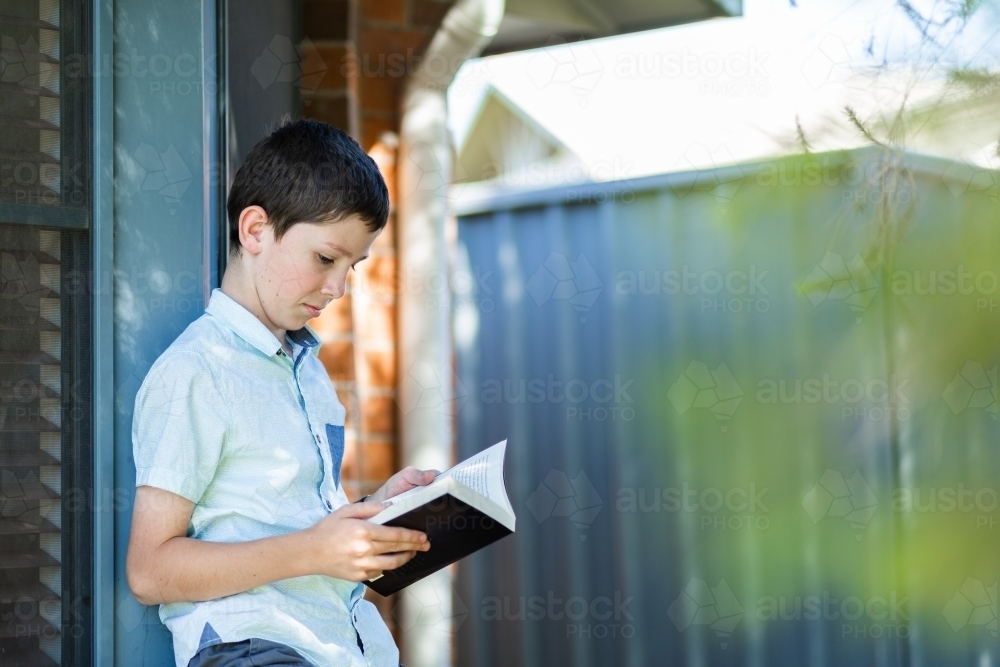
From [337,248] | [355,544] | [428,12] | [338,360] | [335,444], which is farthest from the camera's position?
[428,12]

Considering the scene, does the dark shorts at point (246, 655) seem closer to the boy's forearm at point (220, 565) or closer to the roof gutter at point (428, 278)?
the boy's forearm at point (220, 565)

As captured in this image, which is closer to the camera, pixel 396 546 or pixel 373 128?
pixel 396 546

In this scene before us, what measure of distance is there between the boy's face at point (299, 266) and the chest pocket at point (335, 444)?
20cm

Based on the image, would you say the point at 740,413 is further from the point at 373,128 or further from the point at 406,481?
the point at 406,481

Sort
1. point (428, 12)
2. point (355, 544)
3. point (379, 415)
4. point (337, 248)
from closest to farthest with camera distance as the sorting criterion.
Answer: point (355, 544)
point (337, 248)
point (379, 415)
point (428, 12)

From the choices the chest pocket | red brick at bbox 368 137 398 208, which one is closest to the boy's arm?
the chest pocket

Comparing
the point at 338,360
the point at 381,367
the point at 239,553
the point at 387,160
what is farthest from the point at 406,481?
the point at 387,160

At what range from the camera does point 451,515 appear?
3.95 ft

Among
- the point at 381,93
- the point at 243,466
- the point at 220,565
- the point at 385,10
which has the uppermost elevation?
the point at 385,10

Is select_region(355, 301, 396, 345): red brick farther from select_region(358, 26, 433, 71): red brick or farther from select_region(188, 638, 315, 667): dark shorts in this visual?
select_region(188, 638, 315, 667): dark shorts

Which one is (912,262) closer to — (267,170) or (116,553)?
(267,170)

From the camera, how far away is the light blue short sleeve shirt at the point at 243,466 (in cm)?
125

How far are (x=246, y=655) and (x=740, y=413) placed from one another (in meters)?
1.88

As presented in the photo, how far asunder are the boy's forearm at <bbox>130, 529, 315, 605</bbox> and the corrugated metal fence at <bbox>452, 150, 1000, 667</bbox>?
4.89 feet
